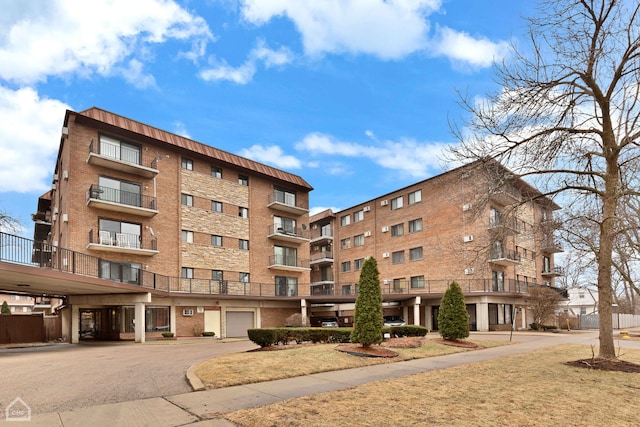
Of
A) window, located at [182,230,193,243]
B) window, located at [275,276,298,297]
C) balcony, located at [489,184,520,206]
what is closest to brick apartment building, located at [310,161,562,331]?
window, located at [275,276,298,297]

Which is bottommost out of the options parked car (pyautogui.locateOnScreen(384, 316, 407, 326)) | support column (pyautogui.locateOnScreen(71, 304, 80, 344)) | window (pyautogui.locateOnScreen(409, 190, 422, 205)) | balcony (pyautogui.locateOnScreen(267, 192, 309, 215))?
parked car (pyautogui.locateOnScreen(384, 316, 407, 326))

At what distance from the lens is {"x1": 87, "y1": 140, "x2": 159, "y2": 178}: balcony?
2712 centimetres

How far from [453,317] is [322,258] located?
35.8m

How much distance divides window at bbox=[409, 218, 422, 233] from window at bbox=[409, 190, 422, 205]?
1.91m

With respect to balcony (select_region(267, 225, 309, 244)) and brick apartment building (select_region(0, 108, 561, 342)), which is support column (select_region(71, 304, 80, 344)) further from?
balcony (select_region(267, 225, 309, 244))

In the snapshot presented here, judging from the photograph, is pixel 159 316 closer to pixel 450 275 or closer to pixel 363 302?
pixel 363 302

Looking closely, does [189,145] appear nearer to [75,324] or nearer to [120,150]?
[120,150]

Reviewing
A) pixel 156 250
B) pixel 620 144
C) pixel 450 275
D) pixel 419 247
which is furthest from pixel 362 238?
→ pixel 620 144

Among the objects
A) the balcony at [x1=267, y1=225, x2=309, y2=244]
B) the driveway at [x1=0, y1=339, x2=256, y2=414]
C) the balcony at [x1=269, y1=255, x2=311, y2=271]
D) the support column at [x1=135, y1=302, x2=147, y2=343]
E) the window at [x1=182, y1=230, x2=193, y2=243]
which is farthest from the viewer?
the balcony at [x1=267, y1=225, x2=309, y2=244]

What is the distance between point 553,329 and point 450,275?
9.08m

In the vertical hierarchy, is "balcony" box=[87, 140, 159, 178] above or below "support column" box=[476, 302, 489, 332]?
above

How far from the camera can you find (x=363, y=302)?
544 inches

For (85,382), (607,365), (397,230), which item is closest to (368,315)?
(607,365)

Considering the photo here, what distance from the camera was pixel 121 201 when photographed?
28.4 metres
